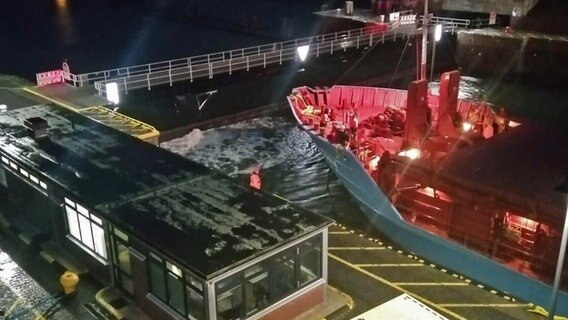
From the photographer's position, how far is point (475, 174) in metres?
23.6

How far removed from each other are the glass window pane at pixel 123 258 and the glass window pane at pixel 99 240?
0.82 m

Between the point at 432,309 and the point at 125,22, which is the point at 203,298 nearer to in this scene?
the point at 432,309

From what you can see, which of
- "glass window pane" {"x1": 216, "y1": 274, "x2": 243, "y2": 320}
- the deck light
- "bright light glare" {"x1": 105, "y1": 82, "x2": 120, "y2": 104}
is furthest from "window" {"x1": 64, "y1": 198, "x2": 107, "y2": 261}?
the deck light

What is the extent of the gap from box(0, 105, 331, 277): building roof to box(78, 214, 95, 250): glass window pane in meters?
0.92

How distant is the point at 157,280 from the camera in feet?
54.0

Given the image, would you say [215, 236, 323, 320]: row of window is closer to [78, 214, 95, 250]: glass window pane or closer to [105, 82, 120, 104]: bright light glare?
[78, 214, 95, 250]: glass window pane

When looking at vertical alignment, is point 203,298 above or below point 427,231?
above

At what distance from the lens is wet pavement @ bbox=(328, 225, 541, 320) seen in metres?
18.5

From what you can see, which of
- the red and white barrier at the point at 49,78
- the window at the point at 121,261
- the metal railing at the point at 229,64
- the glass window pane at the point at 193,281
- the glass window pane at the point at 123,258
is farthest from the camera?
the metal railing at the point at 229,64

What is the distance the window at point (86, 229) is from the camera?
60.5 feet

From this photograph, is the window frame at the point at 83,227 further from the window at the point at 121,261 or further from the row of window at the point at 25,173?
the row of window at the point at 25,173

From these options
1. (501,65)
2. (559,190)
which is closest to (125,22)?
(501,65)

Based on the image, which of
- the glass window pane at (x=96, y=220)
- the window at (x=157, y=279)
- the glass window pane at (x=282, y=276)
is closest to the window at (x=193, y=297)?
the window at (x=157, y=279)

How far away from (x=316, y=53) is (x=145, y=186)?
108 ft
